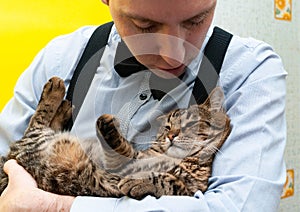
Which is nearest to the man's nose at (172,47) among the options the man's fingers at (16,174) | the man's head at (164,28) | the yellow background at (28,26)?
the man's head at (164,28)

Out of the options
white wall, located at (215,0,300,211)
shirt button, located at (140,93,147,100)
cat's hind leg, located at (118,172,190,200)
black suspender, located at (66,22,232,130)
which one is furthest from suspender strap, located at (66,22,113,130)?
white wall, located at (215,0,300,211)

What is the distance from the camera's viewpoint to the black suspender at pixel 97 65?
943 millimetres

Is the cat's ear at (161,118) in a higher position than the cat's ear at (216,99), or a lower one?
lower

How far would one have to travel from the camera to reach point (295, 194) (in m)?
2.13

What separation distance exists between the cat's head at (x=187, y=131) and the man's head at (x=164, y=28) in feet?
0.46

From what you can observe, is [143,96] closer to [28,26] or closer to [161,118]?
[161,118]

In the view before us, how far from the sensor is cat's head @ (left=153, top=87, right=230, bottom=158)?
1.00 meters

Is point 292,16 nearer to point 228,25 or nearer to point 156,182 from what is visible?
point 228,25

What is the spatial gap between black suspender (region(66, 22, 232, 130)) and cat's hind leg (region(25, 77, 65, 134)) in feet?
0.12

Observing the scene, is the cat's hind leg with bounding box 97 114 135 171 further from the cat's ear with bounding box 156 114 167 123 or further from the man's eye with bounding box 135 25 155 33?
the man's eye with bounding box 135 25 155 33

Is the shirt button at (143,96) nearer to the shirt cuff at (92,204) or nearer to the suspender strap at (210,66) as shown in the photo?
the suspender strap at (210,66)

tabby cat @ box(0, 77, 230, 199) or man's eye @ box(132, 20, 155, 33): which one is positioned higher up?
man's eye @ box(132, 20, 155, 33)

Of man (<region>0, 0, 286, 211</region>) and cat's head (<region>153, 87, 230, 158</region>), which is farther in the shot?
cat's head (<region>153, 87, 230, 158</region>)

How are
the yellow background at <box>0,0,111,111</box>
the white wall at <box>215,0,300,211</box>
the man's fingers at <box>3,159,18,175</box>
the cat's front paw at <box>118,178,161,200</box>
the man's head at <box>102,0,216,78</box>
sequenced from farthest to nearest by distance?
the white wall at <box>215,0,300,211</box>
the yellow background at <box>0,0,111,111</box>
the man's fingers at <box>3,159,18,175</box>
the cat's front paw at <box>118,178,161,200</box>
the man's head at <box>102,0,216,78</box>
